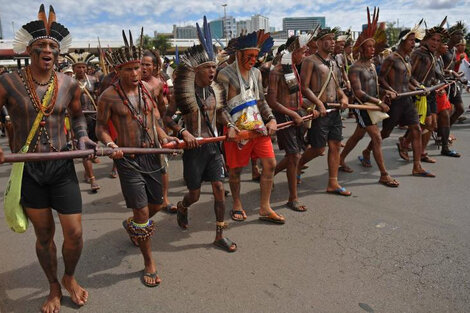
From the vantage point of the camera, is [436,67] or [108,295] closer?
[108,295]

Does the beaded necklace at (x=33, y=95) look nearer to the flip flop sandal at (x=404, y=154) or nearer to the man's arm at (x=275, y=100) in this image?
the man's arm at (x=275, y=100)

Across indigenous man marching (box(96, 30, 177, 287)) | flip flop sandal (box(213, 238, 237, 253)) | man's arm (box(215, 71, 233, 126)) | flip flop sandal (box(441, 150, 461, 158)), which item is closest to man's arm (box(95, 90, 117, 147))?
indigenous man marching (box(96, 30, 177, 287))

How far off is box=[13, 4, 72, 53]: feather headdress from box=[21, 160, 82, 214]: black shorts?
2.89 feet

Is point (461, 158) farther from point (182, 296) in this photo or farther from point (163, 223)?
point (182, 296)

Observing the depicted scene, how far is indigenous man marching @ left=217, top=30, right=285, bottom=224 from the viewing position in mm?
4062

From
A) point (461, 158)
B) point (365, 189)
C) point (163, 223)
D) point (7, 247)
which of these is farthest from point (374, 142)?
point (7, 247)

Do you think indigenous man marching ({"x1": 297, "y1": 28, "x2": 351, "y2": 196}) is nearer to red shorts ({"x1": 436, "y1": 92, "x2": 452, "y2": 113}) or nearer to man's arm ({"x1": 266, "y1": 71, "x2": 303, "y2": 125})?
man's arm ({"x1": 266, "y1": 71, "x2": 303, "y2": 125})

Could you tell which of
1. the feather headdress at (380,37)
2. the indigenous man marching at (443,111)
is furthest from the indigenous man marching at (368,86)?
the indigenous man marching at (443,111)

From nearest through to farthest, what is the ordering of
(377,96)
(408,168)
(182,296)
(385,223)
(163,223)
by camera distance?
(182,296) < (385,223) < (163,223) < (377,96) < (408,168)

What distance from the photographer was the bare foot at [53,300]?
2795 mm

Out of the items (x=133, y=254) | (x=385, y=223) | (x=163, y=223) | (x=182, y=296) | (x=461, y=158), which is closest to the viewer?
(x=182, y=296)

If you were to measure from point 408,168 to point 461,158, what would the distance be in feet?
4.04

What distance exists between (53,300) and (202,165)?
174 centimetres

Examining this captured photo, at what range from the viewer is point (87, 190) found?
5980 mm
